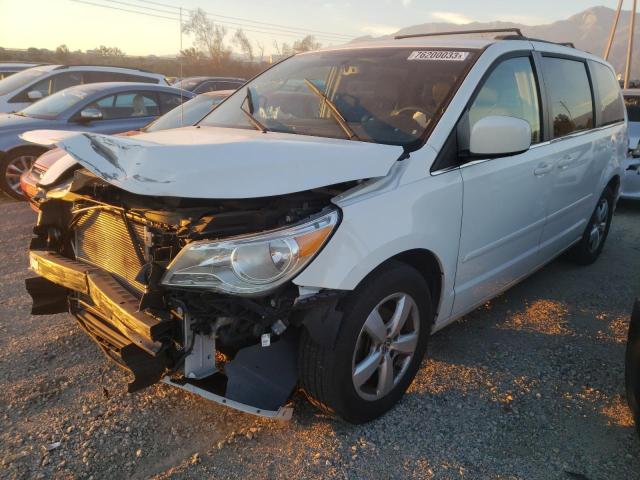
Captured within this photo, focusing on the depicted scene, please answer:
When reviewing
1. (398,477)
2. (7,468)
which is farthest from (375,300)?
Result: (7,468)

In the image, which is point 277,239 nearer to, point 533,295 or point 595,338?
point 595,338

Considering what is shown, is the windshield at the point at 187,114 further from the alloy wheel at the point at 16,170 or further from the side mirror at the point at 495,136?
the side mirror at the point at 495,136

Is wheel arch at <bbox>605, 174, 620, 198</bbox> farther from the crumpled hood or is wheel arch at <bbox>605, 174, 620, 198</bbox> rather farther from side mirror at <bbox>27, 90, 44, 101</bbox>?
side mirror at <bbox>27, 90, 44, 101</bbox>

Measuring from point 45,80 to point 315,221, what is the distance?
9423 millimetres

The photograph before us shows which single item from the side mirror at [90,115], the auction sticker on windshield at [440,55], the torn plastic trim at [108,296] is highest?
the auction sticker on windshield at [440,55]

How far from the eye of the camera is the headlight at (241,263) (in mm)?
1995

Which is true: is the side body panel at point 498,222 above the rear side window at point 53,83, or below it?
below

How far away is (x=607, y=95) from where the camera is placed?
480 centimetres

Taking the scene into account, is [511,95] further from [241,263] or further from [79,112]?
[79,112]

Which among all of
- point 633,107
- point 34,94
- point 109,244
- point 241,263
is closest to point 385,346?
point 241,263

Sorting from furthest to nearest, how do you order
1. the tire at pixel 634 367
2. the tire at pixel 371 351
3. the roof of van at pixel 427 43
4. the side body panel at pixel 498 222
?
the roof of van at pixel 427 43 < the side body panel at pixel 498 222 < the tire at pixel 634 367 < the tire at pixel 371 351

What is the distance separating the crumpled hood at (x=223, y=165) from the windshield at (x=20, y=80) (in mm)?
8794

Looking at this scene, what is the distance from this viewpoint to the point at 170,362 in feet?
6.93

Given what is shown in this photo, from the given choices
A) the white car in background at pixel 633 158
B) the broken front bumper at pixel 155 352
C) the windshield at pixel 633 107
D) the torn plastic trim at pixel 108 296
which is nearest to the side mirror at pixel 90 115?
the torn plastic trim at pixel 108 296
